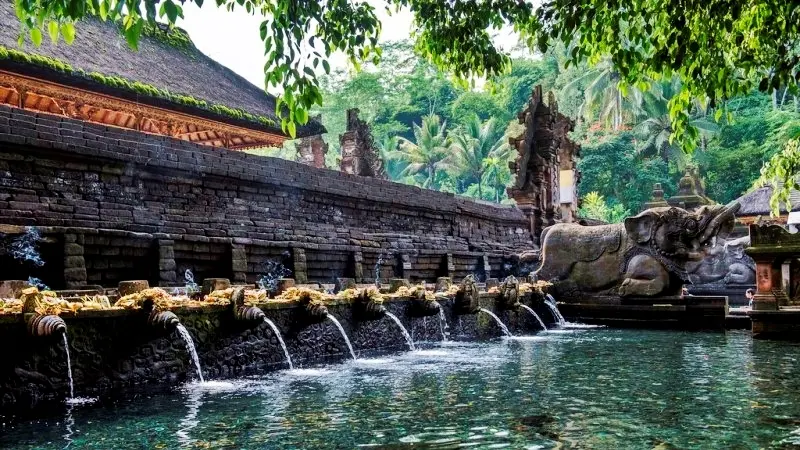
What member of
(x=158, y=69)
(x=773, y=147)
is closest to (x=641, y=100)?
(x=773, y=147)

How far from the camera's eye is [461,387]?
6.41 meters

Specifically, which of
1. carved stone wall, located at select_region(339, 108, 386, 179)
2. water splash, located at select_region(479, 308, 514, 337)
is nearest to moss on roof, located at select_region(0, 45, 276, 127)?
carved stone wall, located at select_region(339, 108, 386, 179)

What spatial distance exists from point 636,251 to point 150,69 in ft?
36.0

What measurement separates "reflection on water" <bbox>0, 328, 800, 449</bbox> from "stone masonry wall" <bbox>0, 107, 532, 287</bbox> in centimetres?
368

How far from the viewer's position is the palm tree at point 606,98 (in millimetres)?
40781

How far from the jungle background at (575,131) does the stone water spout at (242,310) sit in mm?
28277

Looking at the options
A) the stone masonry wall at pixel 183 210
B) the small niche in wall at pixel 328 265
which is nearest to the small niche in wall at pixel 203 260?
the stone masonry wall at pixel 183 210

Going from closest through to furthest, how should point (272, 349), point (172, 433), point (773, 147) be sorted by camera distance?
point (172, 433), point (272, 349), point (773, 147)

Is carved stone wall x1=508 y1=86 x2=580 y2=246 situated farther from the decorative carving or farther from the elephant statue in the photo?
the elephant statue

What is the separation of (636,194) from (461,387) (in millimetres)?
35787

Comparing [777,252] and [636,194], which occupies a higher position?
[636,194]

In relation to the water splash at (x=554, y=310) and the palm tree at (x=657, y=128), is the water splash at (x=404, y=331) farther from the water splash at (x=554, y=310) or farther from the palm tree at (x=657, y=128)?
the palm tree at (x=657, y=128)

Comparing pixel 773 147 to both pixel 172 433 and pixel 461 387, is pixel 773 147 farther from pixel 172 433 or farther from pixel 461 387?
pixel 172 433

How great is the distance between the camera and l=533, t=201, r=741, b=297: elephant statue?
42.5 ft
